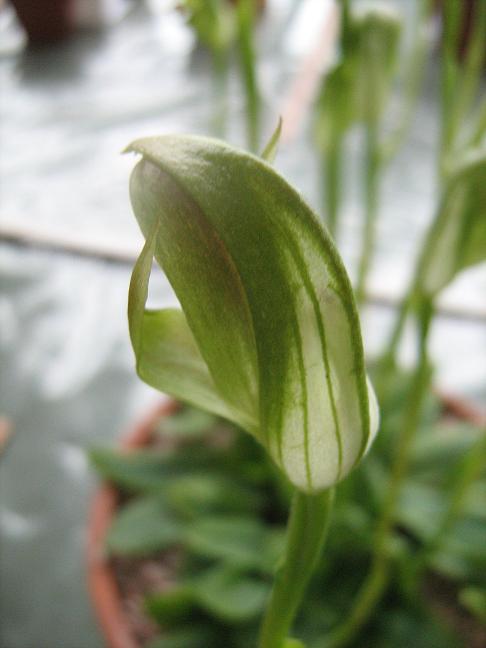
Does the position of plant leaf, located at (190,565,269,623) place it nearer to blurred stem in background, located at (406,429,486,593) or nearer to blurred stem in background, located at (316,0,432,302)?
blurred stem in background, located at (406,429,486,593)

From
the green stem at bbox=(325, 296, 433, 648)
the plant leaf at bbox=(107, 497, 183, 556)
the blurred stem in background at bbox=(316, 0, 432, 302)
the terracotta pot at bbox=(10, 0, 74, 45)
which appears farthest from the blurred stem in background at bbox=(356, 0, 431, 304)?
the terracotta pot at bbox=(10, 0, 74, 45)

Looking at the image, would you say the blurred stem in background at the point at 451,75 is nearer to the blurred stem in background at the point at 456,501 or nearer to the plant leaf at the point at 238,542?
the blurred stem in background at the point at 456,501

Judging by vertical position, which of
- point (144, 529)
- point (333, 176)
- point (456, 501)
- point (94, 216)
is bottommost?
point (94, 216)

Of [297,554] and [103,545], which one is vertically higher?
[297,554]

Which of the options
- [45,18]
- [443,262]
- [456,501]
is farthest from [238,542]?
[45,18]

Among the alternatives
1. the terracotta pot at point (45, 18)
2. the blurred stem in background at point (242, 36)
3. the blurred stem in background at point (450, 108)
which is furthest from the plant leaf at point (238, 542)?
the terracotta pot at point (45, 18)

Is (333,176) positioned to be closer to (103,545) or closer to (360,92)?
(360,92)
